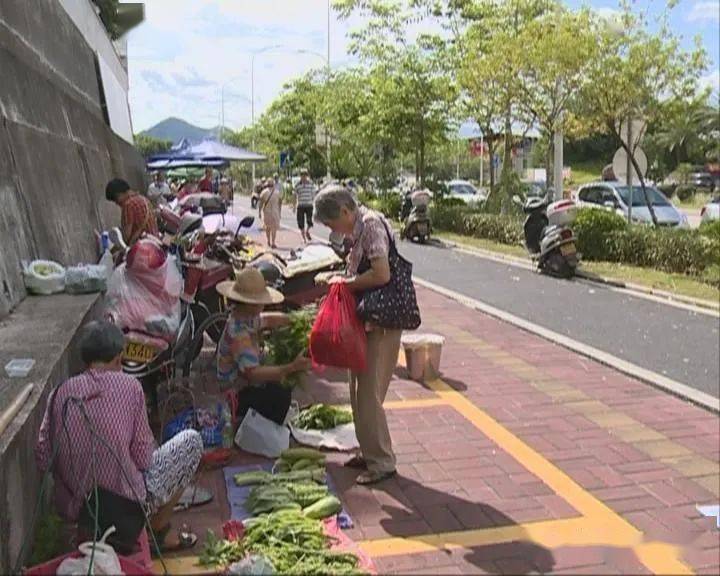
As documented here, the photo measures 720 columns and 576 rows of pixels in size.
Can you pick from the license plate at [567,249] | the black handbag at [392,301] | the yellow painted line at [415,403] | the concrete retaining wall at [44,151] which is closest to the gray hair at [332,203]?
the black handbag at [392,301]

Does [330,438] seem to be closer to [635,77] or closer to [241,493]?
[241,493]

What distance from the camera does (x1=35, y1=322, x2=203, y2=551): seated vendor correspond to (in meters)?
2.93

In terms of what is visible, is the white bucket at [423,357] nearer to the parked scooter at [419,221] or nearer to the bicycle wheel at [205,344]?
the bicycle wheel at [205,344]

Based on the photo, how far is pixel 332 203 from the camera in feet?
13.1

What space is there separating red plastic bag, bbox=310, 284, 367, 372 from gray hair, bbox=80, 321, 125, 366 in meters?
1.30

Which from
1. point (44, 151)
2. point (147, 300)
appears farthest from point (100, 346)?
point (44, 151)

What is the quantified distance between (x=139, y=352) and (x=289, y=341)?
0.92 meters

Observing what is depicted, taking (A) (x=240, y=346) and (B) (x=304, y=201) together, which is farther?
(B) (x=304, y=201)

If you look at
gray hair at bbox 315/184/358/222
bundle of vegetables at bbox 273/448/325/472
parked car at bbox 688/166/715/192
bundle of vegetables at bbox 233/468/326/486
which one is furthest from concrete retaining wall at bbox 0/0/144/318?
parked car at bbox 688/166/715/192

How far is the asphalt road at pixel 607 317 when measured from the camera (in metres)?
7.55

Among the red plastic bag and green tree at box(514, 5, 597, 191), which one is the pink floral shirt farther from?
green tree at box(514, 5, 597, 191)

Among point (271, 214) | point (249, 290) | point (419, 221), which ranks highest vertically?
point (249, 290)

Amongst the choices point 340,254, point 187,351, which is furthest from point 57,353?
point 340,254

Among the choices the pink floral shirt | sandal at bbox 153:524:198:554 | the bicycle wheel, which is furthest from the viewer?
the bicycle wheel
